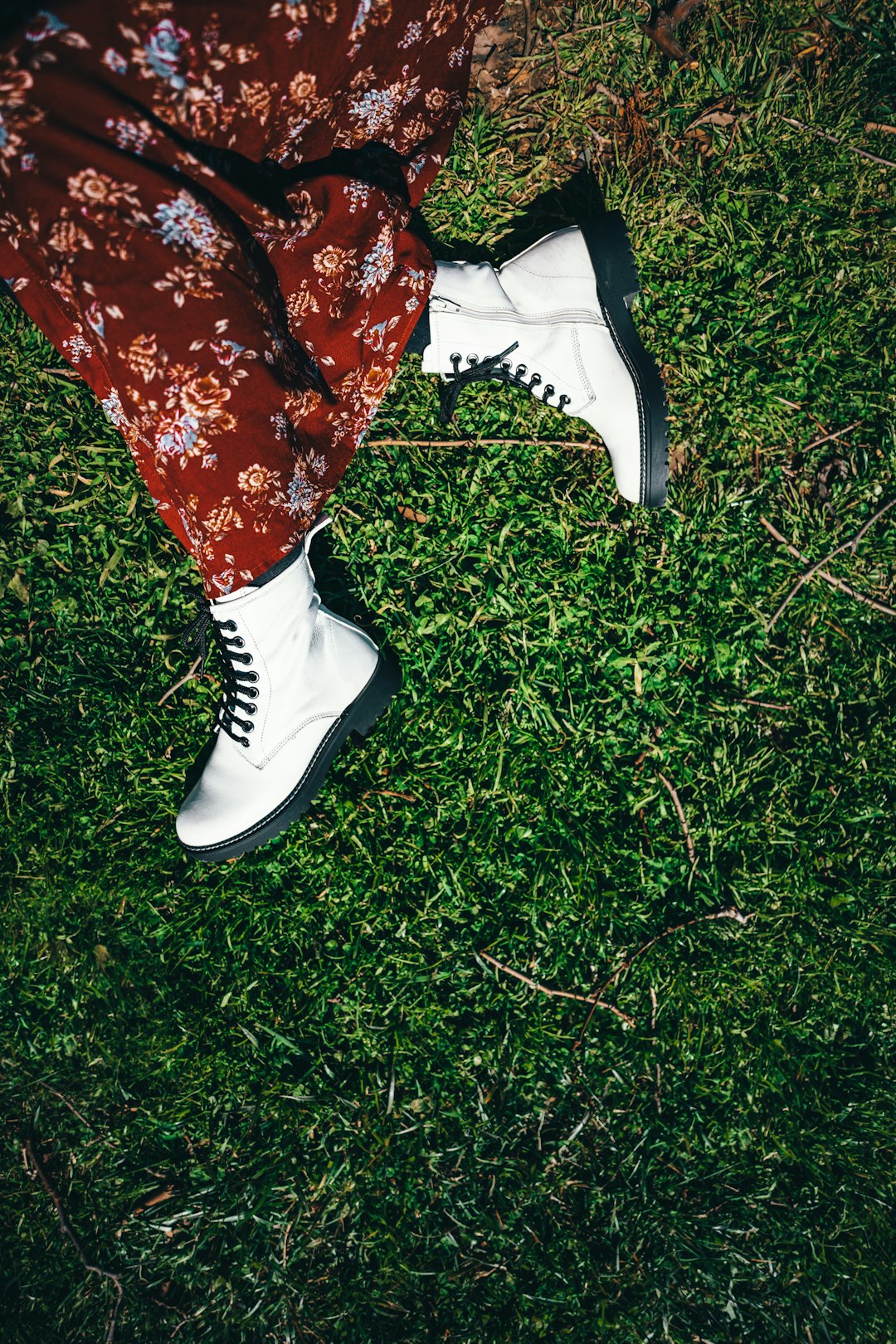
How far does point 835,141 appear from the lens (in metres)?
2.55

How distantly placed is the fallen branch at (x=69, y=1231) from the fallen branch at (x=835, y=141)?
3.94m

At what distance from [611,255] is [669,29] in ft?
2.82

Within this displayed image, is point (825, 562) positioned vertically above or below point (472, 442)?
below

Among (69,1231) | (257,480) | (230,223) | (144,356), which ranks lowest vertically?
(69,1231)

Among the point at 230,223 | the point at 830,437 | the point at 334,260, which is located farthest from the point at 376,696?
the point at 830,437

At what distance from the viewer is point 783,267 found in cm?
253

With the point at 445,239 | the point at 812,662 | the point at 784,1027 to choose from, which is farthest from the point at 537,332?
the point at 784,1027

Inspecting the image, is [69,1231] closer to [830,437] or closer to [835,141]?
[830,437]

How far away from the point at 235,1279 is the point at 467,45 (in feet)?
10.9

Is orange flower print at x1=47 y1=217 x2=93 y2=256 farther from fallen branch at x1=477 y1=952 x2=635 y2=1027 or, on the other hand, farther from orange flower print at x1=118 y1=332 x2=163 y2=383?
fallen branch at x1=477 y1=952 x2=635 y2=1027

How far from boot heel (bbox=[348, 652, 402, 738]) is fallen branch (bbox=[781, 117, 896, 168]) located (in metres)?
2.16

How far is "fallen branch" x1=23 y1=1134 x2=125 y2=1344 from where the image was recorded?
229 centimetres

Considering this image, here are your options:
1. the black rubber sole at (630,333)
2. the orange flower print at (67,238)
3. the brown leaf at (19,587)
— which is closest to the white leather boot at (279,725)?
the brown leaf at (19,587)

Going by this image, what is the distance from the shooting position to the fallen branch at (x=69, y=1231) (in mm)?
2291
